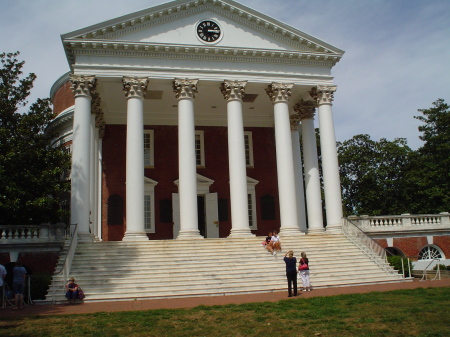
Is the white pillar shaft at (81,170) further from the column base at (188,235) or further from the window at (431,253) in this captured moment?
the window at (431,253)

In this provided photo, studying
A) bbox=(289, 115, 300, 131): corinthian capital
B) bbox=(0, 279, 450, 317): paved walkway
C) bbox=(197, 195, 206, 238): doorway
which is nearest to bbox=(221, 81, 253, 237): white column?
bbox=(289, 115, 300, 131): corinthian capital

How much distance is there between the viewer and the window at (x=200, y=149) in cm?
3459

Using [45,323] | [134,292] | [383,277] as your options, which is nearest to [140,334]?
[45,323]

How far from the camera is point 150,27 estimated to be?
2733cm

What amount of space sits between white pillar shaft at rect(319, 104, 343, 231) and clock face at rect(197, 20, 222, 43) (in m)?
7.79

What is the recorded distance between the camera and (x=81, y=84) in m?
26.1

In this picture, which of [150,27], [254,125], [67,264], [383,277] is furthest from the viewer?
[254,125]

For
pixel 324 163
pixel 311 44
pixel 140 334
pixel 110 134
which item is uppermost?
pixel 311 44

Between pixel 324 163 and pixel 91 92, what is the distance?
569 inches

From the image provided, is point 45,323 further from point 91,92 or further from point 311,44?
point 311,44

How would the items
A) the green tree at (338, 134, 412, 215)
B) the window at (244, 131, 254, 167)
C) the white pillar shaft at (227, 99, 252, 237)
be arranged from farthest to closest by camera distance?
the green tree at (338, 134, 412, 215)
the window at (244, 131, 254, 167)
the white pillar shaft at (227, 99, 252, 237)

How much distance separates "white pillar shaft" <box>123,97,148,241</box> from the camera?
80.9ft

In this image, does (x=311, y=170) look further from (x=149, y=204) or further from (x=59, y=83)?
(x=59, y=83)

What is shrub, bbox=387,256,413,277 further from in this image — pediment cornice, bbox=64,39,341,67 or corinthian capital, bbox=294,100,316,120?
pediment cornice, bbox=64,39,341,67
